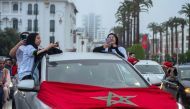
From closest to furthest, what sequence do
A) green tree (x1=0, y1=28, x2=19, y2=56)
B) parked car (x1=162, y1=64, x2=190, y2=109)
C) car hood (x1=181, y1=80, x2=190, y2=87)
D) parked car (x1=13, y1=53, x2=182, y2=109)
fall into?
parked car (x1=13, y1=53, x2=182, y2=109) < parked car (x1=162, y1=64, x2=190, y2=109) < car hood (x1=181, y1=80, x2=190, y2=87) < green tree (x1=0, y1=28, x2=19, y2=56)

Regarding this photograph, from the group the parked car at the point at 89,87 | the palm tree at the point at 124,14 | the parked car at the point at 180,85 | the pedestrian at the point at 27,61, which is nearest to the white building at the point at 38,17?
the palm tree at the point at 124,14

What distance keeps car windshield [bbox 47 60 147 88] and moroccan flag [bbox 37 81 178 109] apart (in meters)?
0.38

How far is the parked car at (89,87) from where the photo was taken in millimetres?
6066

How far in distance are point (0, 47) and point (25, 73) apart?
269 ft

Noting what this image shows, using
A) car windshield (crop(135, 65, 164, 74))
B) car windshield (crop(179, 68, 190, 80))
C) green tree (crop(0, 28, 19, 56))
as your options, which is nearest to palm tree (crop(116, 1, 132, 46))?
green tree (crop(0, 28, 19, 56))

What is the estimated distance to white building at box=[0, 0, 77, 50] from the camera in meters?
118

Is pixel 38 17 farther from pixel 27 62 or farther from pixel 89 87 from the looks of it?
pixel 89 87

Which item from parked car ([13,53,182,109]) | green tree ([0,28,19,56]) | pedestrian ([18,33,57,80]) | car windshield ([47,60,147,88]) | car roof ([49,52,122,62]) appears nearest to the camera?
parked car ([13,53,182,109])

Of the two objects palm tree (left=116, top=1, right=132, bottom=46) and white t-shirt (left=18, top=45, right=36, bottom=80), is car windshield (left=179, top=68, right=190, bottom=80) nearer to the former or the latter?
white t-shirt (left=18, top=45, right=36, bottom=80)

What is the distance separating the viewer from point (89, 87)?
6.56 meters

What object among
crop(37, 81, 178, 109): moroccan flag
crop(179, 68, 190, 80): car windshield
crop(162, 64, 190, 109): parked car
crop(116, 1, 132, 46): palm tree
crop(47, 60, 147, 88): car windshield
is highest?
crop(116, 1, 132, 46): palm tree

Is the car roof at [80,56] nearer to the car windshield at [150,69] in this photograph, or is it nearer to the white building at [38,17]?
the car windshield at [150,69]

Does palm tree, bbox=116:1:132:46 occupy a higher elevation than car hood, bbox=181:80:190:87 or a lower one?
higher

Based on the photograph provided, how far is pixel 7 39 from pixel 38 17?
3109cm
